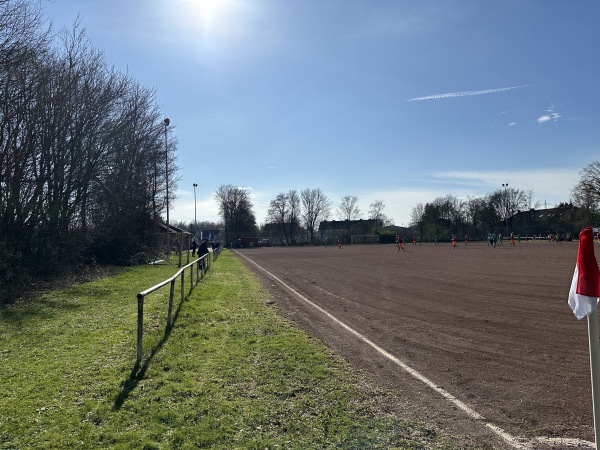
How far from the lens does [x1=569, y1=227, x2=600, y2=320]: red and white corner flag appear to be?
295 centimetres

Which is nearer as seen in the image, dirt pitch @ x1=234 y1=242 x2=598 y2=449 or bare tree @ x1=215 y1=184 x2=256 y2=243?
dirt pitch @ x1=234 y1=242 x2=598 y2=449

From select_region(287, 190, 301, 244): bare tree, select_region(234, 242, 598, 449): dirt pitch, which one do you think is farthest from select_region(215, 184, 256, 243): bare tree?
select_region(234, 242, 598, 449): dirt pitch

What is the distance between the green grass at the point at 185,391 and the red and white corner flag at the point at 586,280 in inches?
71.4

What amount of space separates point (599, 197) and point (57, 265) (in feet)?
225

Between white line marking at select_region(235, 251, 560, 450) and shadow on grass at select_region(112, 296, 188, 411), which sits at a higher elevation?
shadow on grass at select_region(112, 296, 188, 411)

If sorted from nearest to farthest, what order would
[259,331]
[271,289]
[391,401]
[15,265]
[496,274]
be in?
[391,401] < [259,331] < [15,265] < [271,289] < [496,274]

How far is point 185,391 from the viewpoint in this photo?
17.7 ft

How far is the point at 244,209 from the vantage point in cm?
11669

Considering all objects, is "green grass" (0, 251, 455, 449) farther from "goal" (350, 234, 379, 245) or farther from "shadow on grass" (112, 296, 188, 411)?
"goal" (350, 234, 379, 245)

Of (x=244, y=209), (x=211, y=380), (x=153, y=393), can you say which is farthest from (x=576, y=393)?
(x=244, y=209)

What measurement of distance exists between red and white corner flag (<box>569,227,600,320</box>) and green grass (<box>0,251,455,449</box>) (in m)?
1.81

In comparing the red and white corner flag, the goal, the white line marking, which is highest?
the goal

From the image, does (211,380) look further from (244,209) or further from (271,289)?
(244,209)

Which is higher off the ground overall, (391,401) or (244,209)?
(244,209)
